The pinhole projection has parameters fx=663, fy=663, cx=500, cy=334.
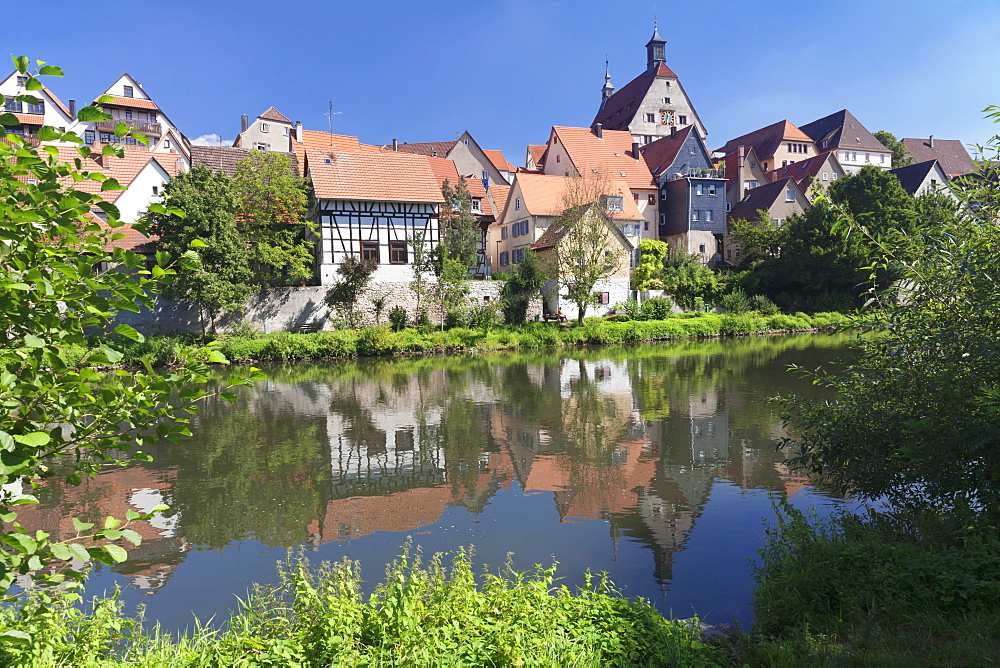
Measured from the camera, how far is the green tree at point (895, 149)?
232 feet

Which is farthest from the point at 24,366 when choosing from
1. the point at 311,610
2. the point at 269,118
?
the point at 269,118

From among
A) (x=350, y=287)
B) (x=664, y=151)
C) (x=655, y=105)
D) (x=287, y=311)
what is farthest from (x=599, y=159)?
(x=287, y=311)

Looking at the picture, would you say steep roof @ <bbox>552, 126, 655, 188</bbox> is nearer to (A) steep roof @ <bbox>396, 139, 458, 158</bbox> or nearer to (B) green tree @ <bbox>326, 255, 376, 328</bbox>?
(A) steep roof @ <bbox>396, 139, 458, 158</bbox>

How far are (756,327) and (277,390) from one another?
29.3 meters

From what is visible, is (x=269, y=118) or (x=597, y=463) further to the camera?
(x=269, y=118)

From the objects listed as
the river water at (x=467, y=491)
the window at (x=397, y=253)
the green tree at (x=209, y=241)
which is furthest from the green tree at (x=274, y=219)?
the river water at (x=467, y=491)

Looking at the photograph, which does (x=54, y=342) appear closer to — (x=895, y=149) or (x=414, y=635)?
(x=414, y=635)

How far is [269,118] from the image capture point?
64312 mm

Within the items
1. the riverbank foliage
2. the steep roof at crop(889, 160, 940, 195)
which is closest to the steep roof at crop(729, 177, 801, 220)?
the steep roof at crop(889, 160, 940, 195)

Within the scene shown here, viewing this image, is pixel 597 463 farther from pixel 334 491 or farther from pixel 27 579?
pixel 27 579

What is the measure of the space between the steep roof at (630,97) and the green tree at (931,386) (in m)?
62.9

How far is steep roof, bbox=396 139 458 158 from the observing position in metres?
56.9

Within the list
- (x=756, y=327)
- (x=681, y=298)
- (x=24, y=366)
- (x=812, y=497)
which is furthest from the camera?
(x=681, y=298)

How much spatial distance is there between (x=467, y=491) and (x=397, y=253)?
2766 cm
